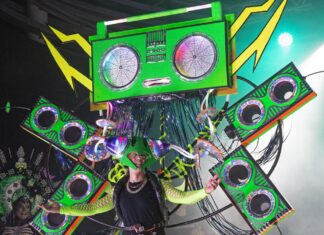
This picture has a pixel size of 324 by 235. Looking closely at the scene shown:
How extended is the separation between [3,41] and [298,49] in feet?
7.56

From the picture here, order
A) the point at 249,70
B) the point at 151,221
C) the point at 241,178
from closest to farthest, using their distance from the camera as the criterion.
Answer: the point at 151,221 → the point at 241,178 → the point at 249,70

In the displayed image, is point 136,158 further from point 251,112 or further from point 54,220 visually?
point 54,220

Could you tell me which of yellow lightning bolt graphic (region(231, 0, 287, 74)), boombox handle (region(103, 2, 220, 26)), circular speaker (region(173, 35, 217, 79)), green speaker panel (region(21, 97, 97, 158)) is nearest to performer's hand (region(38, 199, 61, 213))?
green speaker panel (region(21, 97, 97, 158))

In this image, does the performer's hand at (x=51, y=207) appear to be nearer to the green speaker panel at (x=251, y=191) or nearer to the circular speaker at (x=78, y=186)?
the circular speaker at (x=78, y=186)

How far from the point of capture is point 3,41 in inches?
161

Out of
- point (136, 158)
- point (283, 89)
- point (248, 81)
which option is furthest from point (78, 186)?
point (283, 89)

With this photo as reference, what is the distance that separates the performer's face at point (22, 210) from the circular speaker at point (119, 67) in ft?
3.85

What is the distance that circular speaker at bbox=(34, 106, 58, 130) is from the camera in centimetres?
384

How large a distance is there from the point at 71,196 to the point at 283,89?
5.50 ft

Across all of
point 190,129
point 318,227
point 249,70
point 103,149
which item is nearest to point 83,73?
A: point 103,149

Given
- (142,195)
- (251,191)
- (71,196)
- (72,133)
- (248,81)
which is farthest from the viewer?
(72,133)

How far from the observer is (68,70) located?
3875mm

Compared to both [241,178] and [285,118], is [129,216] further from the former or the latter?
[285,118]

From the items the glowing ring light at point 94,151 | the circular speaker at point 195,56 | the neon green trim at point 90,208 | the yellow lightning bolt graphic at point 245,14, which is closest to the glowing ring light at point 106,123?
the glowing ring light at point 94,151
